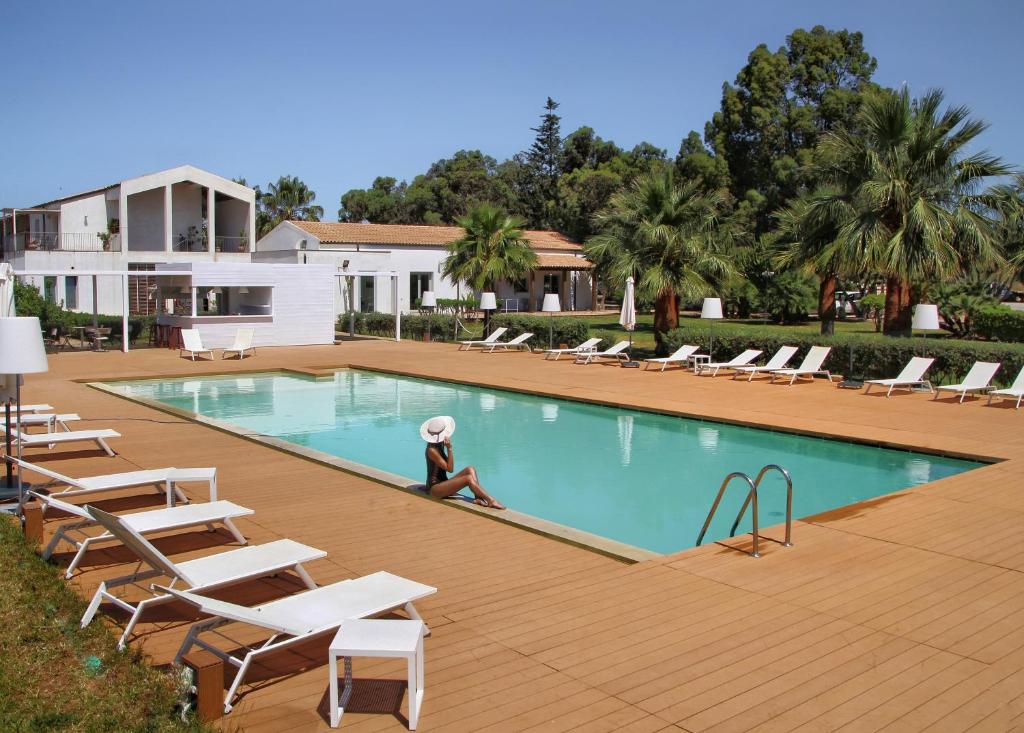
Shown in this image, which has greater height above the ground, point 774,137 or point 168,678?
point 774,137

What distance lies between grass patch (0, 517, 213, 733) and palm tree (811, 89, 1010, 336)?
1610cm

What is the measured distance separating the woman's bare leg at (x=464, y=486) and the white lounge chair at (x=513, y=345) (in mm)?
15855

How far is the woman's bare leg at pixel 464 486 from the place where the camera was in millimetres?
7676

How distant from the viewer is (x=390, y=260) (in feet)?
116

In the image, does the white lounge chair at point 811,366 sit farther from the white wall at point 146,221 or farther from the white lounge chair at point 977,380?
the white wall at point 146,221

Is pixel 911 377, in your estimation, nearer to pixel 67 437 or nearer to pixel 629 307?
pixel 629 307

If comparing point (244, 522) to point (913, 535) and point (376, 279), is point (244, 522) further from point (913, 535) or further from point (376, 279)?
point (376, 279)

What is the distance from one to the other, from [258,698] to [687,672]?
6.49 ft

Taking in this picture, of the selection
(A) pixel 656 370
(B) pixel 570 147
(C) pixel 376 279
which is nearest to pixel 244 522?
(A) pixel 656 370

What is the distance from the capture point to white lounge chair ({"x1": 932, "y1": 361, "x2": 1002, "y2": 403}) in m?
14.4

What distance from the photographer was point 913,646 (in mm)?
4613

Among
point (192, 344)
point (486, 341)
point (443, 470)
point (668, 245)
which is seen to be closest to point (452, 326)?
point (486, 341)

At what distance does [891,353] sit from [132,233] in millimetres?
29698

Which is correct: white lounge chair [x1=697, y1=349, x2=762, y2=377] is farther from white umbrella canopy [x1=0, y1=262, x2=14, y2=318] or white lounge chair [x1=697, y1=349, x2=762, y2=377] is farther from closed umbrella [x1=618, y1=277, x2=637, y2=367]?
white umbrella canopy [x1=0, y1=262, x2=14, y2=318]
